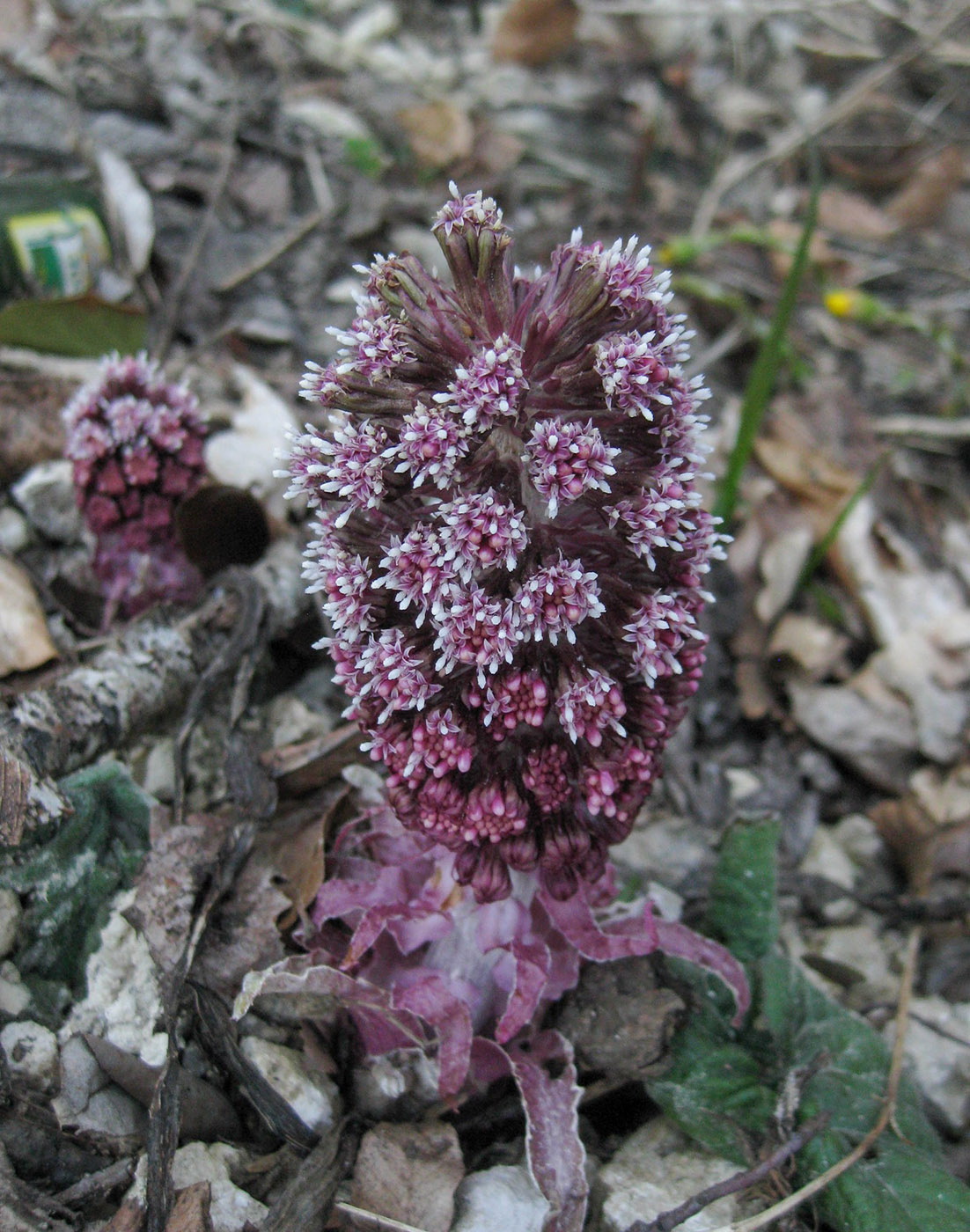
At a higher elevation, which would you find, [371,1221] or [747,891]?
[747,891]

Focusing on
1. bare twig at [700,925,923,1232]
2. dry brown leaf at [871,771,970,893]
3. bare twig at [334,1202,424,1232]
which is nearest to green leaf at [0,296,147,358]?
bare twig at [334,1202,424,1232]

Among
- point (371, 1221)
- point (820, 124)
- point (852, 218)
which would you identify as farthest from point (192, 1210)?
point (820, 124)

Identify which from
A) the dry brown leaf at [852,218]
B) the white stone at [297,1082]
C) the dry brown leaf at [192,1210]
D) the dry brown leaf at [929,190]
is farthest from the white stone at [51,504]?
the dry brown leaf at [929,190]

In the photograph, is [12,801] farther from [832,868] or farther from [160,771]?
[832,868]

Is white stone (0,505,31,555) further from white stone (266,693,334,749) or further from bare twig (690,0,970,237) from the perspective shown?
bare twig (690,0,970,237)

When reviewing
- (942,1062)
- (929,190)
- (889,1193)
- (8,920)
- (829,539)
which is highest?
(929,190)

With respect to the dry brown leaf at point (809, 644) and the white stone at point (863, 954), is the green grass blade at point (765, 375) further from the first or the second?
the white stone at point (863, 954)

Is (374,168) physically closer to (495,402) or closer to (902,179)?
(902,179)
